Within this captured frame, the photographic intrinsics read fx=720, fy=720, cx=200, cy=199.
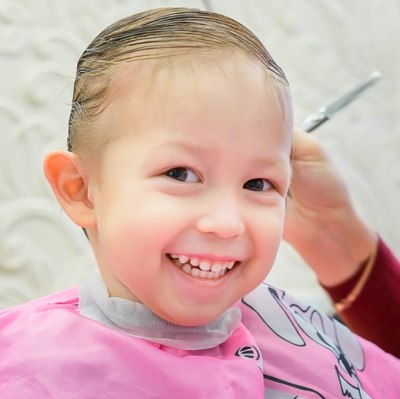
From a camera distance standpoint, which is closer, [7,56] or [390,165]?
[7,56]

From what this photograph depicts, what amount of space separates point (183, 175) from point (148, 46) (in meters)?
0.12

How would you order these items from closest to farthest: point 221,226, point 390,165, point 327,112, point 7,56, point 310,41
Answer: point 221,226
point 327,112
point 7,56
point 310,41
point 390,165

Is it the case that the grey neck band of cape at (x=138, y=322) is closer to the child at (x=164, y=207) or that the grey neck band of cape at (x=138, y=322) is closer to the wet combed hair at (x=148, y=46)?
the child at (x=164, y=207)

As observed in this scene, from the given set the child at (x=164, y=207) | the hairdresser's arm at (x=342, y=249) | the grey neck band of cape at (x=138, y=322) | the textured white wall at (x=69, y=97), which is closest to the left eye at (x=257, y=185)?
the child at (x=164, y=207)

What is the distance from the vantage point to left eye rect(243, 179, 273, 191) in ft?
2.00

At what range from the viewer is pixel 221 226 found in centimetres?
57

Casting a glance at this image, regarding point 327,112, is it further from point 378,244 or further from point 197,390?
point 197,390

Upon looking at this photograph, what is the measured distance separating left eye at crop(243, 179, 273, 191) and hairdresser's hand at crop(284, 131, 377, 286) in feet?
1.84

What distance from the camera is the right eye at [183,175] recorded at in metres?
0.59

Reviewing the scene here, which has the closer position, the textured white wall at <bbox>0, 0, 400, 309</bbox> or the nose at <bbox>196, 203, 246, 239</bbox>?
the nose at <bbox>196, 203, 246, 239</bbox>

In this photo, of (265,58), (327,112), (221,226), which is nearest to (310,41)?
(327,112)

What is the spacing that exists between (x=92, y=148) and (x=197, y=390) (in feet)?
0.74

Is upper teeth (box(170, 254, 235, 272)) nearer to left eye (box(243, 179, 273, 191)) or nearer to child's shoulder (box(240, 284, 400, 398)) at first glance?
left eye (box(243, 179, 273, 191))

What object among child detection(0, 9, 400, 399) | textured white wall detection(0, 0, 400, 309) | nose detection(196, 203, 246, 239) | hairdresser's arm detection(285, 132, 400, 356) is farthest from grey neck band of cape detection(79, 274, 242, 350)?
textured white wall detection(0, 0, 400, 309)
